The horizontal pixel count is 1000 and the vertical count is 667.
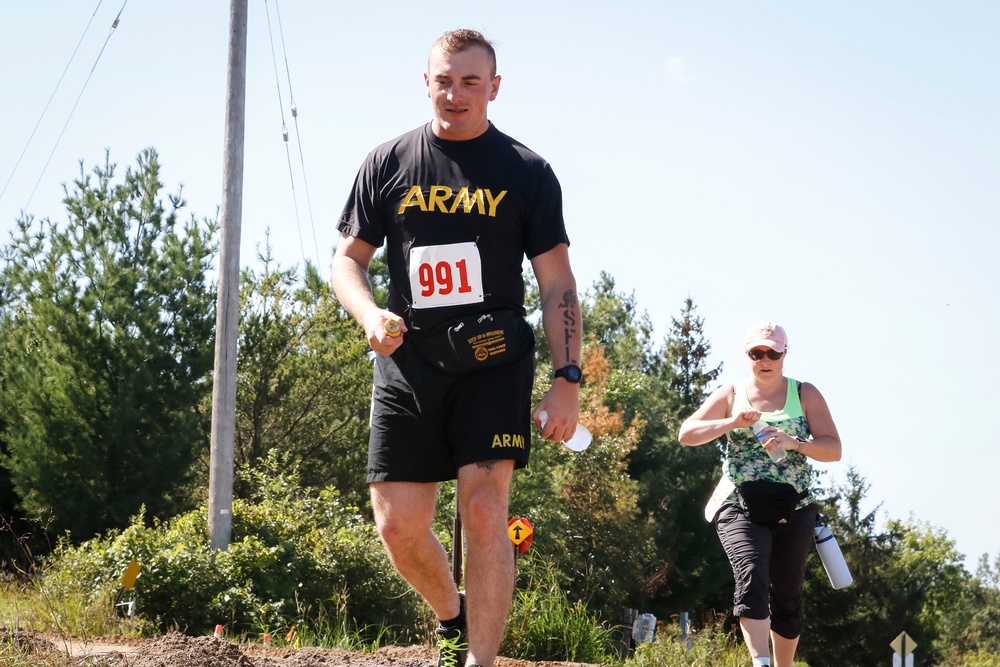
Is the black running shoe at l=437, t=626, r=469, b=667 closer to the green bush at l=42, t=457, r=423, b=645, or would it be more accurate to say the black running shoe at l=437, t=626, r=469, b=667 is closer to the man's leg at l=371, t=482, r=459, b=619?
the man's leg at l=371, t=482, r=459, b=619

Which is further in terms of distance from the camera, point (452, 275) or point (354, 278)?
point (354, 278)

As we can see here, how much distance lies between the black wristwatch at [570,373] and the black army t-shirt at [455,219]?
0.27 m

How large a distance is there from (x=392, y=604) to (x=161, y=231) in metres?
12.5

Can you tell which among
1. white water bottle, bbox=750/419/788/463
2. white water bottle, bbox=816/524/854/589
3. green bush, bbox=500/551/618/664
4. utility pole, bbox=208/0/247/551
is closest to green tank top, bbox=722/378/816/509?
white water bottle, bbox=750/419/788/463

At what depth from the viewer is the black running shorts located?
150 inches

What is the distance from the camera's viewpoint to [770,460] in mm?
5410

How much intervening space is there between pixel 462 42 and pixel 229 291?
11.1 metres

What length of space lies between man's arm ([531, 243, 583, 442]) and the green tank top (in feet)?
5.38

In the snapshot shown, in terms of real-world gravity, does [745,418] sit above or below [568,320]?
below

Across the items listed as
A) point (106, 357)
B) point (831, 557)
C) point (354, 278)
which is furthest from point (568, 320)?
point (106, 357)

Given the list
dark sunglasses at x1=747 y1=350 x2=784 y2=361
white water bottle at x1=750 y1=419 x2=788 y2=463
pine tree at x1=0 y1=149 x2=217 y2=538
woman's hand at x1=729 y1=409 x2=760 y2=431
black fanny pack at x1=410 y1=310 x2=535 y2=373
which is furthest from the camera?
pine tree at x1=0 y1=149 x2=217 y2=538

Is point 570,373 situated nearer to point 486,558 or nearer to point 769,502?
point 486,558

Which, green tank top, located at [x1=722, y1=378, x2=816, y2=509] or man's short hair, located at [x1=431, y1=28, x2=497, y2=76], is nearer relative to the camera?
man's short hair, located at [x1=431, y1=28, x2=497, y2=76]

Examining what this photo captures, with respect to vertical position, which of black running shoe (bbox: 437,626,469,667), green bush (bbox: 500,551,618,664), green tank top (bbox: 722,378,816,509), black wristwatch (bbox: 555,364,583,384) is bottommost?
green bush (bbox: 500,551,618,664)
